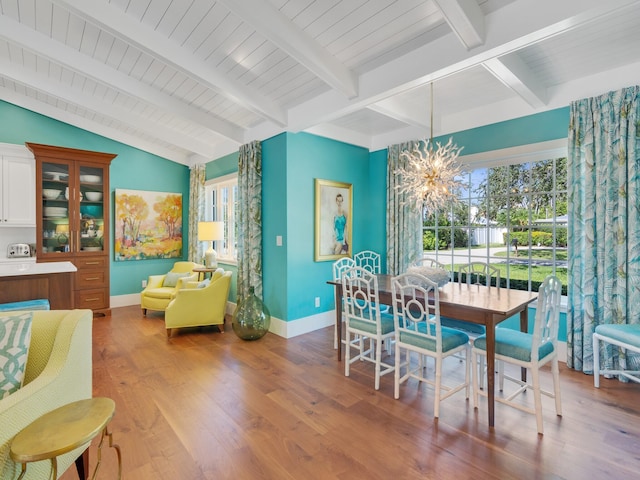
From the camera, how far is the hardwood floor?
1.84 m

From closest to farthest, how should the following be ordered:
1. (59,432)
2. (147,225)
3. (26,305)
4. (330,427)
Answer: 1. (59,432)
2. (330,427)
3. (26,305)
4. (147,225)

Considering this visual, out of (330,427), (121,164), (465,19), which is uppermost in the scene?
(465,19)

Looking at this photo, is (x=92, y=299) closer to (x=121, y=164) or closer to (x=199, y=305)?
(x=199, y=305)

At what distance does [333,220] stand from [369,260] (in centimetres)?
91

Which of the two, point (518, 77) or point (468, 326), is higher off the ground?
point (518, 77)

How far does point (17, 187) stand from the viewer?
15.5 ft

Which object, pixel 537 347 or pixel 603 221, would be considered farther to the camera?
pixel 603 221

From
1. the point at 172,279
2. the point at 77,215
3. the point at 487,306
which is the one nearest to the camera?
the point at 487,306

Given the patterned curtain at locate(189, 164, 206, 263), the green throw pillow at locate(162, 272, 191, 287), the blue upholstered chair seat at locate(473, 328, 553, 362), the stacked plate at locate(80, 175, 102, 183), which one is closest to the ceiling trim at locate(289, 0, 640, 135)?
the blue upholstered chair seat at locate(473, 328, 553, 362)

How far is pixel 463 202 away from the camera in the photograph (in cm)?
409

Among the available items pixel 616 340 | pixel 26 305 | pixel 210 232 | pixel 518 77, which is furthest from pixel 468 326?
pixel 26 305

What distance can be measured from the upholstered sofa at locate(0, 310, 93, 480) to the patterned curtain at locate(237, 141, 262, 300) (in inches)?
103

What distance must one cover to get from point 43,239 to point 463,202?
18.9 ft

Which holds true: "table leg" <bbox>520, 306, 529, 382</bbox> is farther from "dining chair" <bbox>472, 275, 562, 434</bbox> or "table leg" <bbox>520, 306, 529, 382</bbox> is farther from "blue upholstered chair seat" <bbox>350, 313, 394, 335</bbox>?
"blue upholstered chair seat" <bbox>350, 313, 394, 335</bbox>
